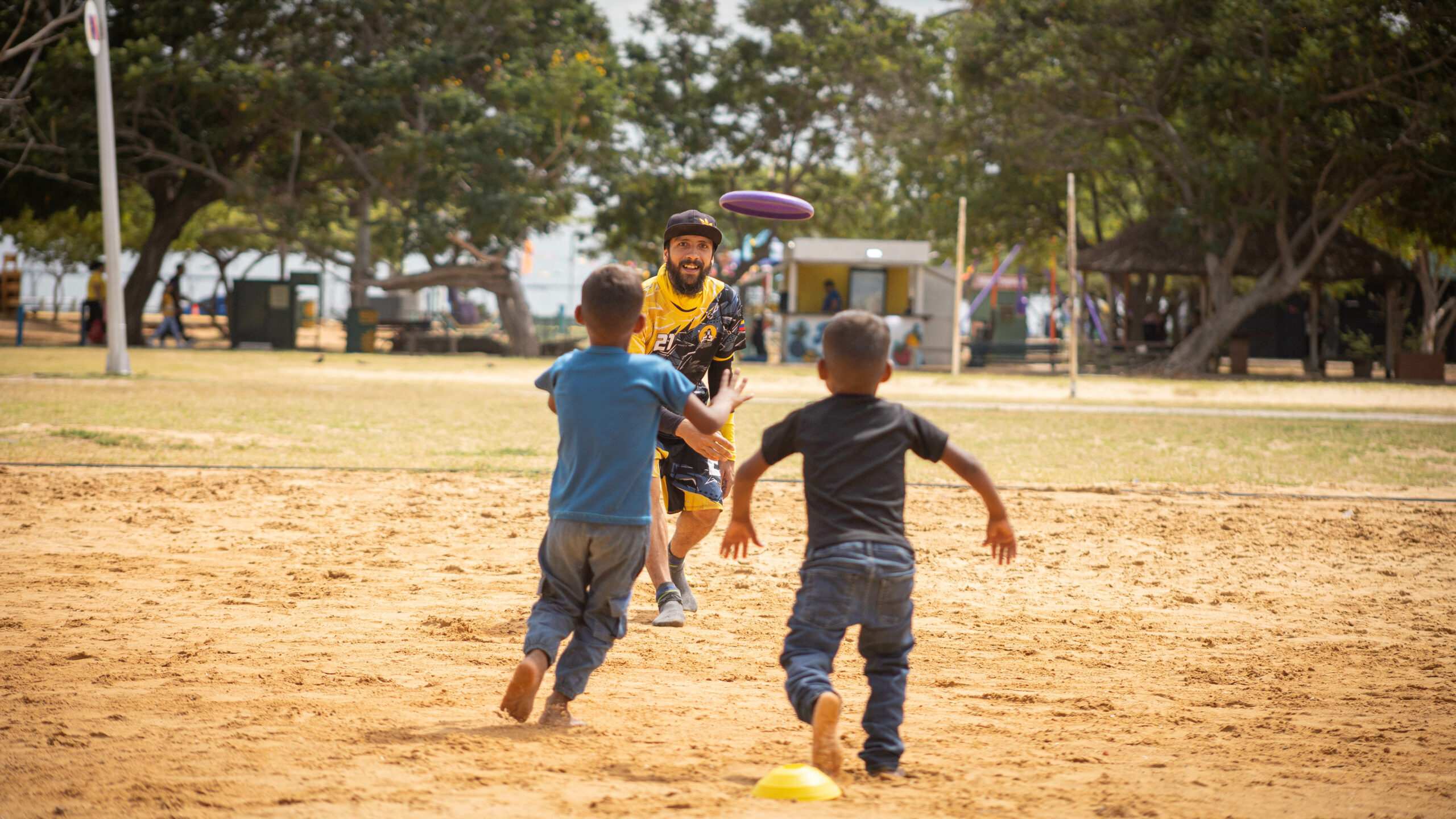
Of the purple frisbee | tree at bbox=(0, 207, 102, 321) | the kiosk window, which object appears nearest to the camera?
the purple frisbee

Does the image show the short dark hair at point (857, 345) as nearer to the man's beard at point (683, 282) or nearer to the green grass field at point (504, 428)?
the man's beard at point (683, 282)

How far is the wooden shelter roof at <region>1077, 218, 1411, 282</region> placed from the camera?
103 ft

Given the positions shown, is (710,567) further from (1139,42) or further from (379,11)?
(379,11)

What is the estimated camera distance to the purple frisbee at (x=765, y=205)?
5898mm

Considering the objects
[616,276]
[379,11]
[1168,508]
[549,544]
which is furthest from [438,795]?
[379,11]

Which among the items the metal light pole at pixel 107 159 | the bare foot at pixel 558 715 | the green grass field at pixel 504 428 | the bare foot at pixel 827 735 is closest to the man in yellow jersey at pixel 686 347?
the bare foot at pixel 558 715

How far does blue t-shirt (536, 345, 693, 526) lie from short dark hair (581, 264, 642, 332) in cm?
Result: 10

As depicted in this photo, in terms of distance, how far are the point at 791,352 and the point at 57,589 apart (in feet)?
94.5

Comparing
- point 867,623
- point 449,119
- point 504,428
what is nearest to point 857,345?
point 867,623

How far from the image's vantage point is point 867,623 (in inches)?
138

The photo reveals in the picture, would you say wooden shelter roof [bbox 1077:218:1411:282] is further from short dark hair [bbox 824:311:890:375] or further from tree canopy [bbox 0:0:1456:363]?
short dark hair [bbox 824:311:890:375]

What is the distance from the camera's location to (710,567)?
23.2ft

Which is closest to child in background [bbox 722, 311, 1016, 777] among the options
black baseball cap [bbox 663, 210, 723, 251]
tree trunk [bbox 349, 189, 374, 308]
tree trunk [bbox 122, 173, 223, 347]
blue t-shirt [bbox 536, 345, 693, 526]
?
blue t-shirt [bbox 536, 345, 693, 526]

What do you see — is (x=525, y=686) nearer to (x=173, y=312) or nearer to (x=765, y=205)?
(x=765, y=205)
